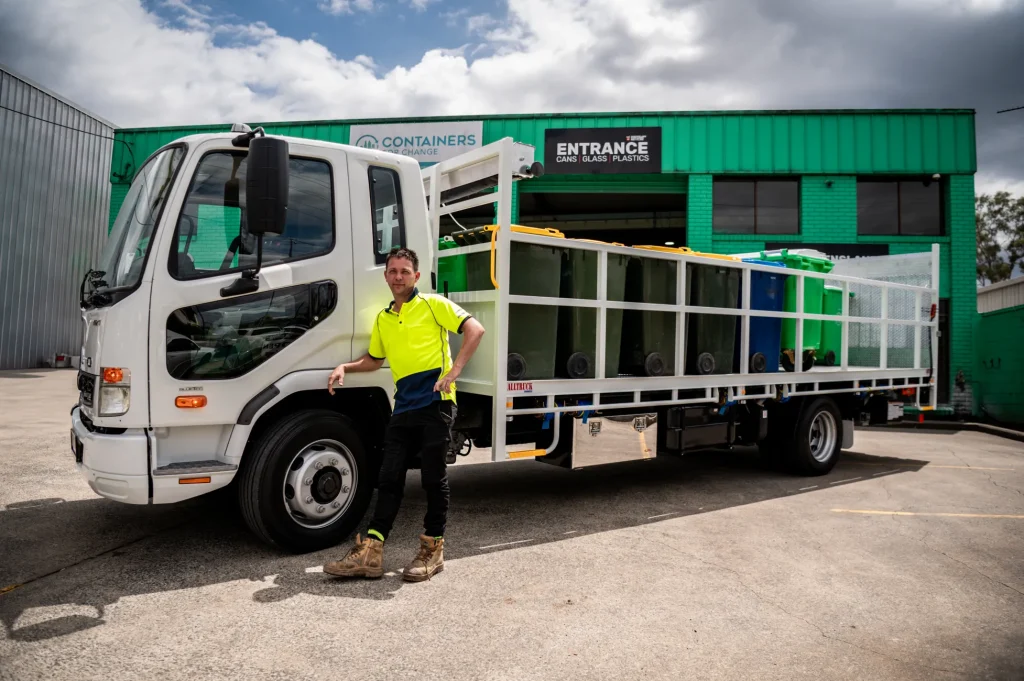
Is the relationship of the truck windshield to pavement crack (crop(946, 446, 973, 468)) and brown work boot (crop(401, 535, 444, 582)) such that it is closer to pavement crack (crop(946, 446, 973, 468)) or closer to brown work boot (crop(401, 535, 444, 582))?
brown work boot (crop(401, 535, 444, 582))

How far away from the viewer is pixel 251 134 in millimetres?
4152

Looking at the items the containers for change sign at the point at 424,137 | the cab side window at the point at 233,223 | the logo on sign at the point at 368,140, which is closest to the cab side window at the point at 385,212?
Result: the cab side window at the point at 233,223

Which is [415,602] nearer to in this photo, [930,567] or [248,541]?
[248,541]

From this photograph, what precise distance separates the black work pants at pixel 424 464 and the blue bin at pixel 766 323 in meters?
3.74

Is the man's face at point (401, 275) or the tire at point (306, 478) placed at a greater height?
the man's face at point (401, 275)

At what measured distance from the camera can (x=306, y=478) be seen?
414cm

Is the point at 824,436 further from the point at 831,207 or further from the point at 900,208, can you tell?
the point at 900,208

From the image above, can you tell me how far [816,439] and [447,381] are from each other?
542 cm

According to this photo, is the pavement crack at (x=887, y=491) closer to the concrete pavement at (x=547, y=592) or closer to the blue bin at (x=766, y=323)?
the concrete pavement at (x=547, y=592)

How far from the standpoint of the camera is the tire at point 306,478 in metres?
4.04

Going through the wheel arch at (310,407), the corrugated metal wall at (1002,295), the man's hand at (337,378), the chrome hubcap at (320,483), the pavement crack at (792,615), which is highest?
the corrugated metal wall at (1002,295)

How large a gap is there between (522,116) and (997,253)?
3811 centimetres

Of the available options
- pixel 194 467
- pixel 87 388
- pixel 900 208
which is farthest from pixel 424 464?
pixel 900 208

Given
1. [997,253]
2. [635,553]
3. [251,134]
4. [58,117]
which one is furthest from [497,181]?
[997,253]
